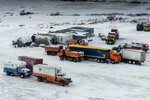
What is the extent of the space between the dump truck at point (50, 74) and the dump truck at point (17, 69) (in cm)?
166

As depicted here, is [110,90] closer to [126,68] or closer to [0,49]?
[126,68]

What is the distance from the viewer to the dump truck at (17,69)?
106 feet

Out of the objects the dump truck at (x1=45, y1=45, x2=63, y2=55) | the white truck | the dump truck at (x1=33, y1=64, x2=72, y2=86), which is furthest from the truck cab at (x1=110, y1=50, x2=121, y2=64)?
the dump truck at (x1=33, y1=64, x2=72, y2=86)

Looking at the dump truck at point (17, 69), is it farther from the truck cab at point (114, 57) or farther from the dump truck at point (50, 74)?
the truck cab at point (114, 57)

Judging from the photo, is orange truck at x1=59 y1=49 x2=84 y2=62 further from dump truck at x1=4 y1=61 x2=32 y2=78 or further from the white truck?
dump truck at x1=4 y1=61 x2=32 y2=78

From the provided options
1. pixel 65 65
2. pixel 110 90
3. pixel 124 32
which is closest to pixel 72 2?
pixel 124 32

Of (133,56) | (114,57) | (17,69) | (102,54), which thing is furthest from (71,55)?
(17,69)

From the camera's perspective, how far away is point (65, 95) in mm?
27047

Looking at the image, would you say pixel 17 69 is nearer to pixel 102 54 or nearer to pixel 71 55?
pixel 71 55

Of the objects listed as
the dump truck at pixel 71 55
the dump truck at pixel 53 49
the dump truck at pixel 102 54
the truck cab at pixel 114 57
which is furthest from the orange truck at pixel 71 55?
the truck cab at pixel 114 57

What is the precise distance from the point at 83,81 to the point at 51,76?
14.8 feet

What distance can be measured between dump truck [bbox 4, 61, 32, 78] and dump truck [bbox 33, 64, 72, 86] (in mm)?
1659

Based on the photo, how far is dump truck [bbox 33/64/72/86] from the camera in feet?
97.1

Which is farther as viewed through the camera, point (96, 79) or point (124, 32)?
point (124, 32)
